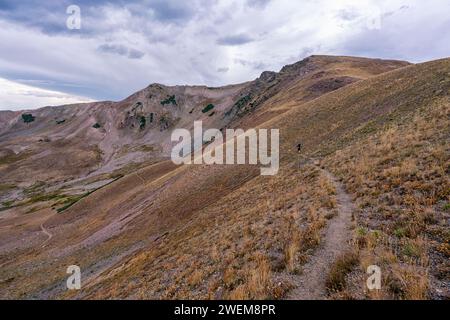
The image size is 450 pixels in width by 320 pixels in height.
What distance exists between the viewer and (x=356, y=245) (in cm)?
932

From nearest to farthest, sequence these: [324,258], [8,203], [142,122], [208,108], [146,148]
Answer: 1. [324,258]
2. [8,203]
3. [146,148]
4. [208,108]
5. [142,122]

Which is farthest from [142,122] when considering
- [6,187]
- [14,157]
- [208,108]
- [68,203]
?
[68,203]

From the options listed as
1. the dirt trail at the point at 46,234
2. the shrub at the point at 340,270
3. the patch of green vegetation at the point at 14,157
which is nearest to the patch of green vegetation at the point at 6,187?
the patch of green vegetation at the point at 14,157

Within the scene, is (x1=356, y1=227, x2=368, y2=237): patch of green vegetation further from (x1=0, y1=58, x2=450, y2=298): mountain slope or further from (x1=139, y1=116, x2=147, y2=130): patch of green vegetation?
(x1=139, y1=116, x2=147, y2=130): patch of green vegetation

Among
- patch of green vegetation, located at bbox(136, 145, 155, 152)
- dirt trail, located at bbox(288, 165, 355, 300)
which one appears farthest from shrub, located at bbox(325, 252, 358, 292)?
patch of green vegetation, located at bbox(136, 145, 155, 152)

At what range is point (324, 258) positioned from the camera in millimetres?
9445

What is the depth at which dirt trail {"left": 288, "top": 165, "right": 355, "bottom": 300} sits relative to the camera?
795cm

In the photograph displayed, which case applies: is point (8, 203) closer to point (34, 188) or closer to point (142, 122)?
point (34, 188)

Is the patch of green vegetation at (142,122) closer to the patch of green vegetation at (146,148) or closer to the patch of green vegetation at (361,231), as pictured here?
the patch of green vegetation at (146,148)

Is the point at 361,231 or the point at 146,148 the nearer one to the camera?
the point at 361,231
